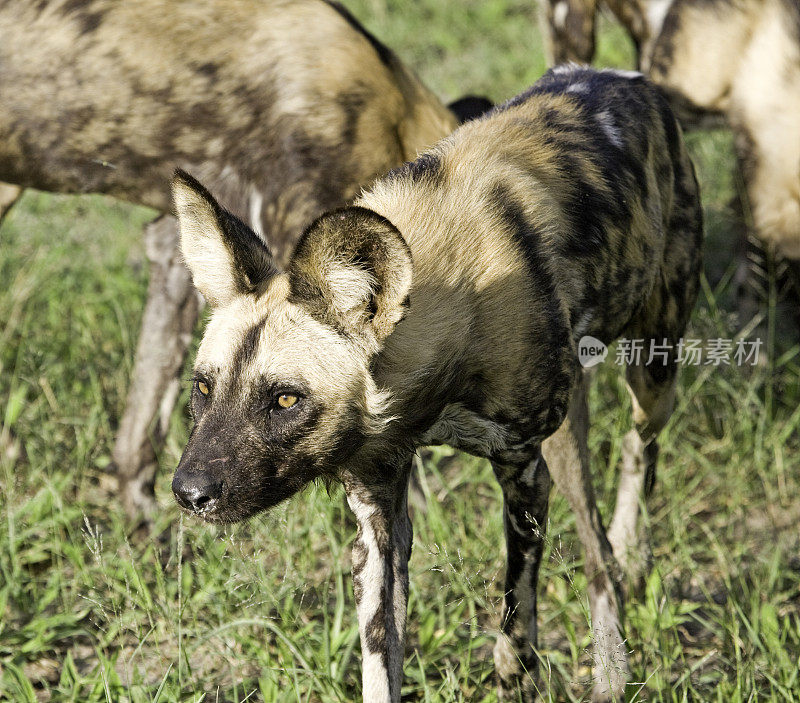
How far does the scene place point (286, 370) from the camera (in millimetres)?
2047

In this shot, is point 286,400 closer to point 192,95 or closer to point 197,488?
point 197,488

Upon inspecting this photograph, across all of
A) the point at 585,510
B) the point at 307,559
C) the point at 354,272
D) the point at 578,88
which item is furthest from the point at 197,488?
the point at 578,88

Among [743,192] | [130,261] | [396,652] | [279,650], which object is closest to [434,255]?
[396,652]

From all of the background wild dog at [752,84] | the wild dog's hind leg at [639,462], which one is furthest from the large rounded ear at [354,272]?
the background wild dog at [752,84]

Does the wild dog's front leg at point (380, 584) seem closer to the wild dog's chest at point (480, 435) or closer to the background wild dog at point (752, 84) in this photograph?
the wild dog's chest at point (480, 435)

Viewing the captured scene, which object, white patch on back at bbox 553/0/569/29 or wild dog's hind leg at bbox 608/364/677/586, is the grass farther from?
white patch on back at bbox 553/0/569/29

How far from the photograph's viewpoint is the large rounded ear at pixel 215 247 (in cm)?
216

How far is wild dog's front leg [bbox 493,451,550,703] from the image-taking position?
2484 millimetres

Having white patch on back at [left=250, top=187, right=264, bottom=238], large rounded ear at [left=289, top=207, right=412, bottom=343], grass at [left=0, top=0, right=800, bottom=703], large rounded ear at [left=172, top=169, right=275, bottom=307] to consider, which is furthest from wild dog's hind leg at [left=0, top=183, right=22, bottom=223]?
large rounded ear at [left=289, top=207, right=412, bottom=343]

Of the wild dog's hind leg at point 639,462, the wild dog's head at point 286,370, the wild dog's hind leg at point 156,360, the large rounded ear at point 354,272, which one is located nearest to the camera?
the large rounded ear at point 354,272

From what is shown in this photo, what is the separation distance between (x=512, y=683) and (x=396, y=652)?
32cm

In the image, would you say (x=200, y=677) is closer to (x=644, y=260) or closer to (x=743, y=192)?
(x=644, y=260)

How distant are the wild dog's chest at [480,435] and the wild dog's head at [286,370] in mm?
195

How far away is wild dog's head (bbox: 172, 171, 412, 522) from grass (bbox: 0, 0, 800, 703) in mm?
339
